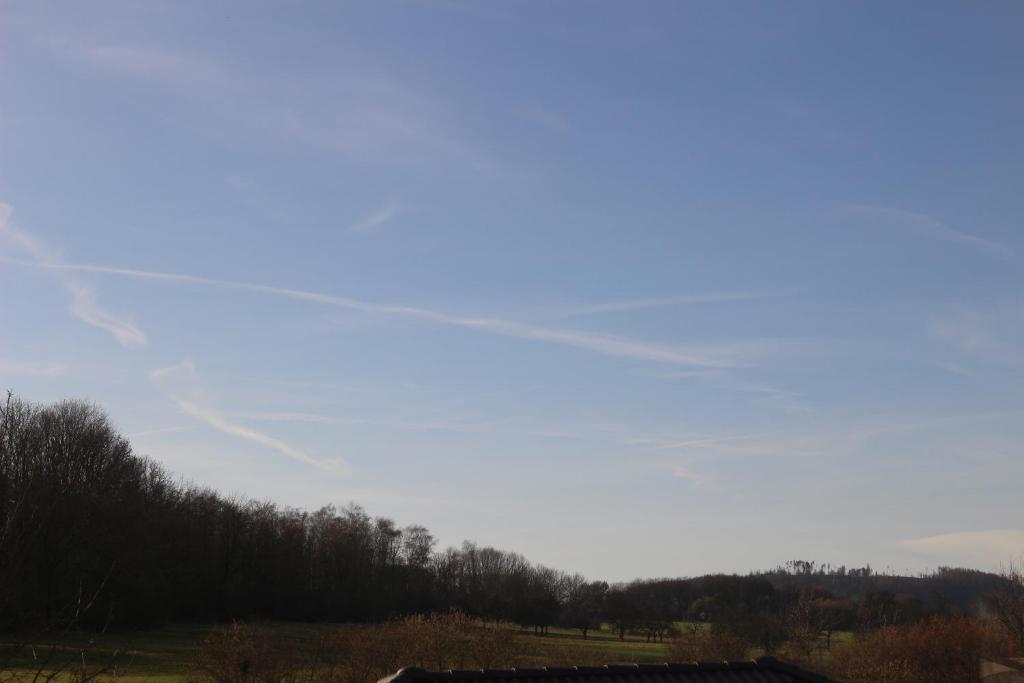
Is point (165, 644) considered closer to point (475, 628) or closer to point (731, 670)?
point (475, 628)

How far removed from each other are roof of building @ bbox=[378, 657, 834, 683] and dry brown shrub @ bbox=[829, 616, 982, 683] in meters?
37.1

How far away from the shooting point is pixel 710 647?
47.1m

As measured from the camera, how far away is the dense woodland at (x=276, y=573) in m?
63.0

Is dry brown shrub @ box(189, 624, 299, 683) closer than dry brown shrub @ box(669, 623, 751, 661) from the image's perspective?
Yes

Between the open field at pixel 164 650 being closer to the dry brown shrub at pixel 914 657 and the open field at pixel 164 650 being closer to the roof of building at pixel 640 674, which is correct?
the dry brown shrub at pixel 914 657

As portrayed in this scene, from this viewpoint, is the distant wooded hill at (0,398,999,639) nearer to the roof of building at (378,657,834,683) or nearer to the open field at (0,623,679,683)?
the open field at (0,623,679,683)

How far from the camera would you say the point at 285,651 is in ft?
124

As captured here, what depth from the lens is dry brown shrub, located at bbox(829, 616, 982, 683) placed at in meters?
46.2

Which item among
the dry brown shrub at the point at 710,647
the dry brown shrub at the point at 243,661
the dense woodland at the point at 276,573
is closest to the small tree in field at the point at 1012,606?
the dense woodland at the point at 276,573

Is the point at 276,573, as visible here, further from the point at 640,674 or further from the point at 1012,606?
the point at 640,674

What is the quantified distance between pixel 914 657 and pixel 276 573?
204 ft

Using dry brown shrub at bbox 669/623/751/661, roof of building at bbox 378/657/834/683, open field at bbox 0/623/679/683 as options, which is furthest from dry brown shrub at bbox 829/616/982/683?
roof of building at bbox 378/657/834/683

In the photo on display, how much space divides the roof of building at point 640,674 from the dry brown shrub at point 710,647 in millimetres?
34357

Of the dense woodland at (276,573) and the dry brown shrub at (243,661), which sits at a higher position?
the dense woodland at (276,573)
